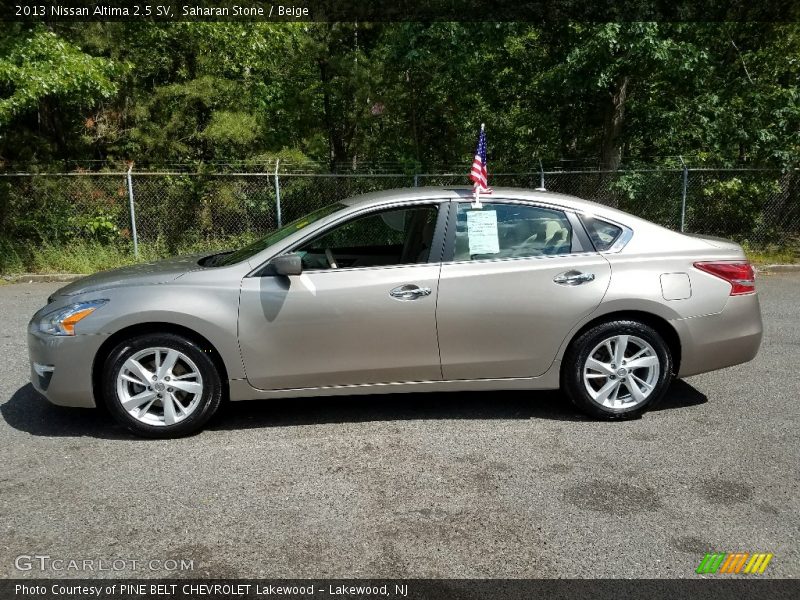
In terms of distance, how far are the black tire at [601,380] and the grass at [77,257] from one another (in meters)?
8.74

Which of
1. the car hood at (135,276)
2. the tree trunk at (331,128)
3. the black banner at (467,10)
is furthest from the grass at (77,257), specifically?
the car hood at (135,276)

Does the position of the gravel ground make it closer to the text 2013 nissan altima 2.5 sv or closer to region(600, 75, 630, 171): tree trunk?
the text 2013 nissan altima 2.5 sv

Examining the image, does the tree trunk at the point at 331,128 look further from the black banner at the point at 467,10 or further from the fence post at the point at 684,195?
the fence post at the point at 684,195

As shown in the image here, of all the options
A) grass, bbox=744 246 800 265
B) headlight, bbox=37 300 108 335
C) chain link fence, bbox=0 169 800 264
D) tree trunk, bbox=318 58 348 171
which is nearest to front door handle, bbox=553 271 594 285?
headlight, bbox=37 300 108 335

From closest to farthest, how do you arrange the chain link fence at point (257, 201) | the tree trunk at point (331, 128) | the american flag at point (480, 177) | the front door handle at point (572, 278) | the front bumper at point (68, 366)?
1. the front bumper at point (68, 366)
2. the front door handle at point (572, 278)
3. the american flag at point (480, 177)
4. the chain link fence at point (257, 201)
5. the tree trunk at point (331, 128)

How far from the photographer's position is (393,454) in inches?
179

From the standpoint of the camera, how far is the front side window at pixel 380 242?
5.04 meters

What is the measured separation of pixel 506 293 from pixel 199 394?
2176 mm

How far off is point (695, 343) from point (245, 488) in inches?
127

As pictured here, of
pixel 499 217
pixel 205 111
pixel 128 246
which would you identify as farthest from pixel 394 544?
pixel 205 111

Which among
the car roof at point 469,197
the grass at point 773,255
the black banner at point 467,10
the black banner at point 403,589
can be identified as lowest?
the grass at point 773,255

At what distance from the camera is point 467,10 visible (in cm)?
1398

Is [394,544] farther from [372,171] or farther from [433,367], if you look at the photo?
[372,171]

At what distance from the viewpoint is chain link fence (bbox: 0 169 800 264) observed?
12.9 metres
